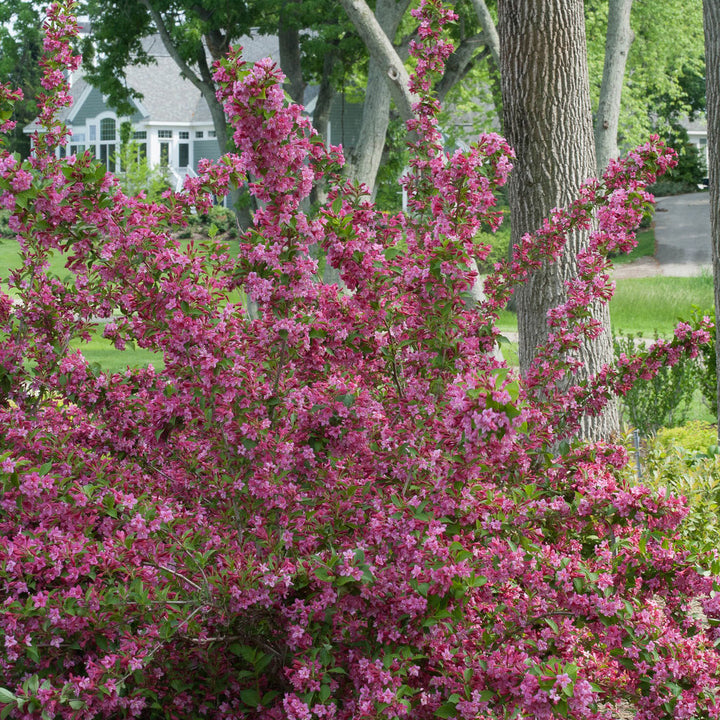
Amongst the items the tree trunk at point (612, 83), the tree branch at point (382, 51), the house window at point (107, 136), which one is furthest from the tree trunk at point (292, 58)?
the house window at point (107, 136)

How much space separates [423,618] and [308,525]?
47cm

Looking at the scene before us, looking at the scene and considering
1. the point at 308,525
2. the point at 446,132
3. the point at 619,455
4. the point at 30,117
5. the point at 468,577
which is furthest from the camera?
the point at 30,117

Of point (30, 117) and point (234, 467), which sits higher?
point (30, 117)

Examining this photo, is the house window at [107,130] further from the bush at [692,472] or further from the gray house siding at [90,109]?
the bush at [692,472]

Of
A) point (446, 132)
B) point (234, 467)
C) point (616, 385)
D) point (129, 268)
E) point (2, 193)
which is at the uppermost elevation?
point (446, 132)

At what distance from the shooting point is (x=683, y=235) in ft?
98.2

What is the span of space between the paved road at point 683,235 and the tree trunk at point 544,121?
59.7 ft

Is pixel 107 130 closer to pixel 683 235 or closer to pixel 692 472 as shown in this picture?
pixel 683 235

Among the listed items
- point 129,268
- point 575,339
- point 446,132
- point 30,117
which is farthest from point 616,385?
point 30,117

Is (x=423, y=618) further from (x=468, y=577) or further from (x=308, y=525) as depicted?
(x=308, y=525)

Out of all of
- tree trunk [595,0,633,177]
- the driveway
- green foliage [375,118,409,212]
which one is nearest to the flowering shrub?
tree trunk [595,0,633,177]

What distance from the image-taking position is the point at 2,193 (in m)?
2.88

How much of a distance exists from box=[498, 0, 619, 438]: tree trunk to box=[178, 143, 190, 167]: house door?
3643 centimetres

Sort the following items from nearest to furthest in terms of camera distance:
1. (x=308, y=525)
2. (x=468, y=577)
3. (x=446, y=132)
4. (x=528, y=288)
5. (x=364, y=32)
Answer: (x=468, y=577)
(x=308, y=525)
(x=528, y=288)
(x=364, y=32)
(x=446, y=132)
